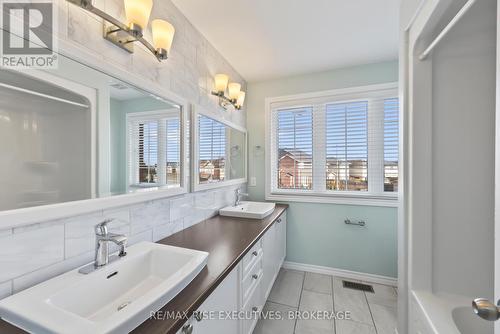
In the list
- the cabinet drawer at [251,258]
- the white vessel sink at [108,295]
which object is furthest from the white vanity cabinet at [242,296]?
the white vessel sink at [108,295]

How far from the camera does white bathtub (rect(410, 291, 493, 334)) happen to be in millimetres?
950

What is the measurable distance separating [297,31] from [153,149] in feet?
5.04

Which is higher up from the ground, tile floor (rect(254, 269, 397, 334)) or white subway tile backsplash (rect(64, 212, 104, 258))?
white subway tile backsplash (rect(64, 212, 104, 258))

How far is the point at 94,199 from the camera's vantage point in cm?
97

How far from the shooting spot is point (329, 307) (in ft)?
6.31

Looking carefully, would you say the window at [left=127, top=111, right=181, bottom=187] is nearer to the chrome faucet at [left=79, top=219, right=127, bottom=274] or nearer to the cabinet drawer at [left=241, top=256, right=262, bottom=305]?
the chrome faucet at [left=79, top=219, right=127, bottom=274]

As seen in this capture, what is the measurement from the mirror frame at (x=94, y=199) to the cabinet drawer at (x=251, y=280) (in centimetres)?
74

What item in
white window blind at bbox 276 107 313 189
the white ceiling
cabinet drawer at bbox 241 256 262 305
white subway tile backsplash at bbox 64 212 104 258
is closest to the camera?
white subway tile backsplash at bbox 64 212 104 258

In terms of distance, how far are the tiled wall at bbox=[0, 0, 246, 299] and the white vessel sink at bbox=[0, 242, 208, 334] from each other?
79mm

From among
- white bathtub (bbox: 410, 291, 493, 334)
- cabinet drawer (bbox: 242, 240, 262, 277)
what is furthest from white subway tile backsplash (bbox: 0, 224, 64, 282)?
white bathtub (bbox: 410, 291, 493, 334)

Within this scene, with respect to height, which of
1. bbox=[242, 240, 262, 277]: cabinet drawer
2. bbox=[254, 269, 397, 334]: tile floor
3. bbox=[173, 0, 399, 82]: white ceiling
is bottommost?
bbox=[254, 269, 397, 334]: tile floor

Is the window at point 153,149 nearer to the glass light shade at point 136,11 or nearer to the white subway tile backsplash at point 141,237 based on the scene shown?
the white subway tile backsplash at point 141,237

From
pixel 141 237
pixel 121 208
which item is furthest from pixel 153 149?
pixel 141 237

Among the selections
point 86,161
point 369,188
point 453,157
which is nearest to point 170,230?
point 86,161
